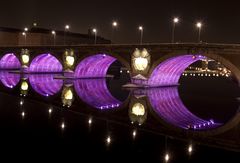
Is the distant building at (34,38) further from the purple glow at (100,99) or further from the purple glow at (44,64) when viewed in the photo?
the purple glow at (100,99)

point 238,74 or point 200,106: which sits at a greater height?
point 238,74

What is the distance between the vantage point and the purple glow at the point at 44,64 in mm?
54844

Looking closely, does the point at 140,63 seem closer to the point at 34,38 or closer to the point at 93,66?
the point at 93,66

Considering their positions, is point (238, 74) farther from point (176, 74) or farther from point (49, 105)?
point (49, 105)

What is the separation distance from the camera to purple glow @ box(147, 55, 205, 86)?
34634mm

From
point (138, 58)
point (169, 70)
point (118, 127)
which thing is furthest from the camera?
point (169, 70)

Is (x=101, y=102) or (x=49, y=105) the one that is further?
(x=101, y=102)

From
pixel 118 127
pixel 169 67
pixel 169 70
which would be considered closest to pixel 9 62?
pixel 169 70

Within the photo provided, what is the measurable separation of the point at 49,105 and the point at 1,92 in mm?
8775

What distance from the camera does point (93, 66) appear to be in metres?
48.5

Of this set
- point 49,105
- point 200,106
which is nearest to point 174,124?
point 200,106

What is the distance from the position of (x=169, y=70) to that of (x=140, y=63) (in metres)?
3.68

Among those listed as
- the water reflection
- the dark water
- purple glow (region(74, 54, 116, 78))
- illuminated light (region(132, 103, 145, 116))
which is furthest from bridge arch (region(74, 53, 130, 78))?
illuminated light (region(132, 103, 145, 116))

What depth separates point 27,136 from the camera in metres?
15.7
